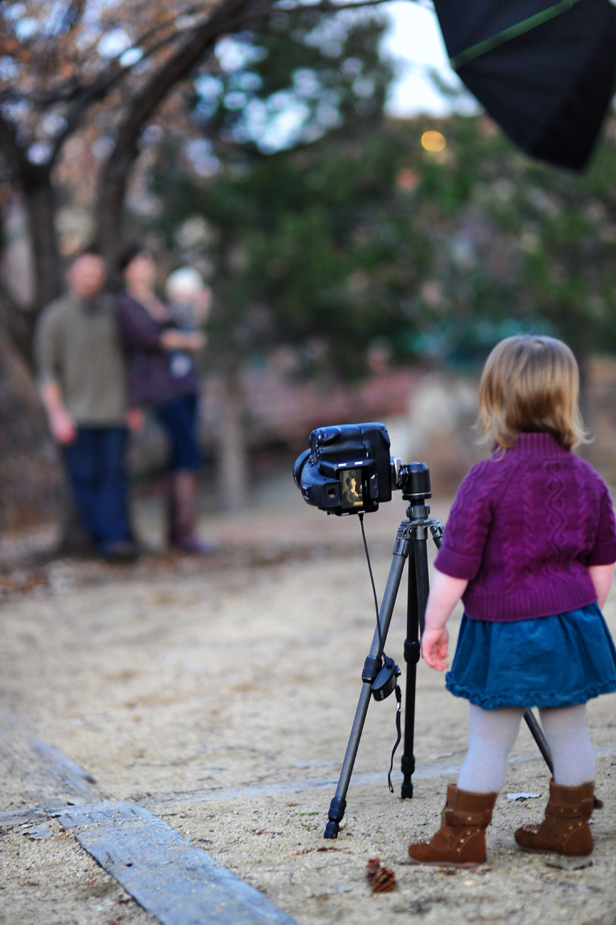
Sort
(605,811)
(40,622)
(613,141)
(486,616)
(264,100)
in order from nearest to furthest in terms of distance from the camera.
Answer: (486,616)
(605,811)
(40,622)
(264,100)
(613,141)

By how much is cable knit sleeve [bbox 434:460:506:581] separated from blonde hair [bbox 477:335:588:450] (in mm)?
110

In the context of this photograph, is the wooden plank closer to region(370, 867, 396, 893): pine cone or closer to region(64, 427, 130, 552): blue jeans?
region(370, 867, 396, 893): pine cone

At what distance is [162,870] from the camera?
216 cm

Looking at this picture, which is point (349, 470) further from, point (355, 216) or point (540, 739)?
point (355, 216)

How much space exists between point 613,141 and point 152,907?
11.5 metres

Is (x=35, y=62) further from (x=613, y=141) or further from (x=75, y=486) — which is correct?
(x=613, y=141)

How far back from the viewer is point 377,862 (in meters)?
2.15

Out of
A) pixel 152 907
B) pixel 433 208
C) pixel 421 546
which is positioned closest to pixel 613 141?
pixel 433 208

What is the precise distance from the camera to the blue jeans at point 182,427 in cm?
663

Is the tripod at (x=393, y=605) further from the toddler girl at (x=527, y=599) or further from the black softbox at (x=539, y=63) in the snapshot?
the black softbox at (x=539, y=63)

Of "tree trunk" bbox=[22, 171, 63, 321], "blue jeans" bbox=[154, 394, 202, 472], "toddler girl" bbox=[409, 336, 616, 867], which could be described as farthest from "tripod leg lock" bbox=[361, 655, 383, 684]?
"tree trunk" bbox=[22, 171, 63, 321]

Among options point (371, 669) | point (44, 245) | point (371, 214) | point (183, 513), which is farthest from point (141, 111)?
point (371, 214)

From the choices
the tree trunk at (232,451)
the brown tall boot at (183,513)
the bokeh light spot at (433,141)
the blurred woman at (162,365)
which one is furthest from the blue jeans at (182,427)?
the tree trunk at (232,451)

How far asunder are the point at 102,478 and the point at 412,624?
14.6ft
